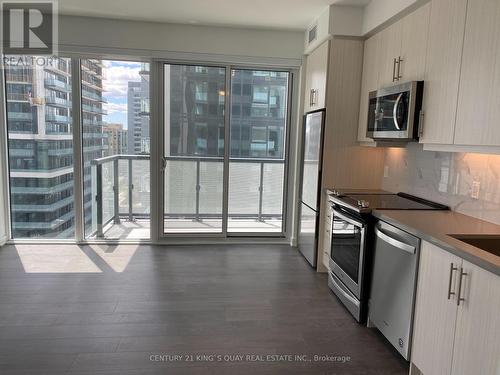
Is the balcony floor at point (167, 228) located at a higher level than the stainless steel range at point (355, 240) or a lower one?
lower

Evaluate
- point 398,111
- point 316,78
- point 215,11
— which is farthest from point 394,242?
point 215,11

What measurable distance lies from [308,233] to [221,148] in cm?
158

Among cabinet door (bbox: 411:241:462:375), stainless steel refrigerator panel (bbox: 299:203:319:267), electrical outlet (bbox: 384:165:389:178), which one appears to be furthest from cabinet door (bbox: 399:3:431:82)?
stainless steel refrigerator panel (bbox: 299:203:319:267)

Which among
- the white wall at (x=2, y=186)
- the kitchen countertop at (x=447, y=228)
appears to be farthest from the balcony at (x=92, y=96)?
the kitchen countertop at (x=447, y=228)

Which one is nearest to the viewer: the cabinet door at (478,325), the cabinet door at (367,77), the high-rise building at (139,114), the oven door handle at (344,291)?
the cabinet door at (478,325)

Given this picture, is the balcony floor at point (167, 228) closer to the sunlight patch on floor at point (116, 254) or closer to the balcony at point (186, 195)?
the balcony at point (186, 195)

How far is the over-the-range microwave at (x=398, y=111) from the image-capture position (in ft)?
8.84

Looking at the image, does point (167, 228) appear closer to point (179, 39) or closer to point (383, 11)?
point (179, 39)

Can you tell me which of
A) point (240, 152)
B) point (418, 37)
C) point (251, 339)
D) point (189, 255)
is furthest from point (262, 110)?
point (251, 339)

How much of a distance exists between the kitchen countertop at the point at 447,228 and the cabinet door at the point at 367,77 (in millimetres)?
1096

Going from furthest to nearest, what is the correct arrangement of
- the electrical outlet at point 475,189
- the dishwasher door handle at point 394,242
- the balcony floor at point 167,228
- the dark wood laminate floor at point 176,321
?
the balcony floor at point 167,228 < the electrical outlet at point 475,189 < the dark wood laminate floor at point 176,321 < the dishwasher door handle at point 394,242

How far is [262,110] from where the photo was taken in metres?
4.87

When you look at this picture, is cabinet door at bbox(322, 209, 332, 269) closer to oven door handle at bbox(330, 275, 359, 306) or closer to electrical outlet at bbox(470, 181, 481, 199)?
oven door handle at bbox(330, 275, 359, 306)

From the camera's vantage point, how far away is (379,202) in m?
3.08
